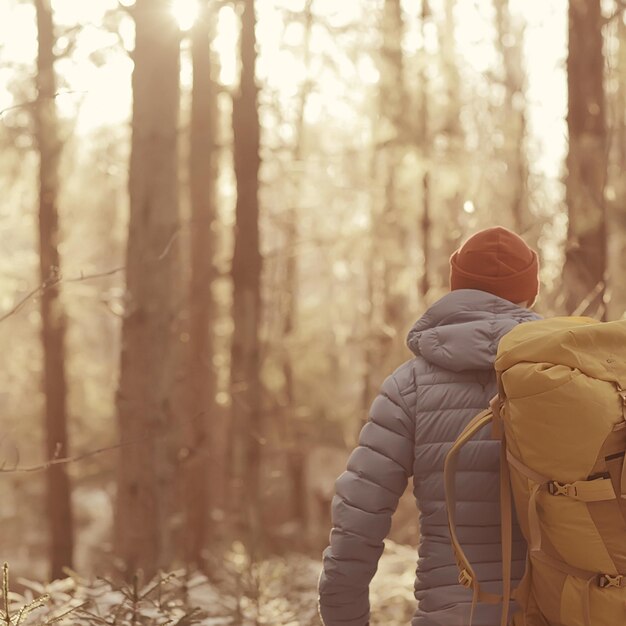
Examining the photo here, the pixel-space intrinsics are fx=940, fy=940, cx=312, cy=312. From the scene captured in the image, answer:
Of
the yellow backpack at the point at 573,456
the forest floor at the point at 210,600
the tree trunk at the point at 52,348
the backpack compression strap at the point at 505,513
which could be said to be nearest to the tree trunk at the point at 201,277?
the tree trunk at the point at 52,348

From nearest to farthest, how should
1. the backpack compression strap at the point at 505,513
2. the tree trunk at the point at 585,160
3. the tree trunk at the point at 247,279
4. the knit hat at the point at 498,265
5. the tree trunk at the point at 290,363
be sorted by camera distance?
the backpack compression strap at the point at 505,513 < the knit hat at the point at 498,265 < the tree trunk at the point at 585,160 < the tree trunk at the point at 247,279 < the tree trunk at the point at 290,363

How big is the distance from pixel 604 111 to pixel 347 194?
11269 mm

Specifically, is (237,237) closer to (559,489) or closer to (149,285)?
Result: (149,285)

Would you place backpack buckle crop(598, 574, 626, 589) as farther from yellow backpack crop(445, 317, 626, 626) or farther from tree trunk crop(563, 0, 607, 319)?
tree trunk crop(563, 0, 607, 319)

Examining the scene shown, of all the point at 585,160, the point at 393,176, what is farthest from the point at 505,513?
the point at 393,176

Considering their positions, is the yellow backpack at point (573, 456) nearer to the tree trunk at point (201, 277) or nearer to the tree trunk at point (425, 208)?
the tree trunk at point (201, 277)

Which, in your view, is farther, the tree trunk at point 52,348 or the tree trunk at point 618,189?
the tree trunk at point 52,348

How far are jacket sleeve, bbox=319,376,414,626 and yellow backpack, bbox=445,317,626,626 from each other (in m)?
0.42

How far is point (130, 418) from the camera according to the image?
6836mm

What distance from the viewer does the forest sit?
6809 mm

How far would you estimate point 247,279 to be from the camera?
33.7ft

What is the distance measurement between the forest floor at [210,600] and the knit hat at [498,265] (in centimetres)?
180

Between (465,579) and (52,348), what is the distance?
37.5ft

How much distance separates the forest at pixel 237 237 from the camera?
681cm
